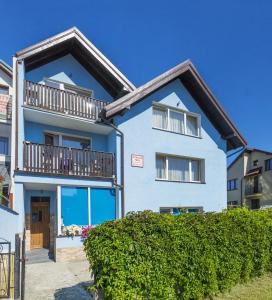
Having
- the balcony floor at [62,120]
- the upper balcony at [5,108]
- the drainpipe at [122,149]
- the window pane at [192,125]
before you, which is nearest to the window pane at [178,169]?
the window pane at [192,125]

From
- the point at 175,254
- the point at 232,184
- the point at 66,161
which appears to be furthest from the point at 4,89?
the point at 232,184

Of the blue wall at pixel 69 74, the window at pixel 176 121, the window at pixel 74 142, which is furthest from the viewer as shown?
the window at pixel 176 121

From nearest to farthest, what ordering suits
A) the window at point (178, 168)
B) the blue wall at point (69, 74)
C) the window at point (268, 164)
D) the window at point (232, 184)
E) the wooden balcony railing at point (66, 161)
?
the wooden balcony railing at point (66, 161)
the blue wall at point (69, 74)
the window at point (178, 168)
the window at point (268, 164)
the window at point (232, 184)

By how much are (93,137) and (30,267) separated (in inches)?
268

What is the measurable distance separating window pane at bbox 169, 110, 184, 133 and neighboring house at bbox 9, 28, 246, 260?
0.06m

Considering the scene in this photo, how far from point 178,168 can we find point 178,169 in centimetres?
6

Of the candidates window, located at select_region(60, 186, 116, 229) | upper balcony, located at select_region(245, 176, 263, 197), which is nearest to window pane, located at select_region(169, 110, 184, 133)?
window, located at select_region(60, 186, 116, 229)

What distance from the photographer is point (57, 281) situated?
7836 mm

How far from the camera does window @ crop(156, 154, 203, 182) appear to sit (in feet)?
49.8

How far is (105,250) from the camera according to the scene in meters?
5.10

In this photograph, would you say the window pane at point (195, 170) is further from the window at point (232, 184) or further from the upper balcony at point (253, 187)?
the window at point (232, 184)

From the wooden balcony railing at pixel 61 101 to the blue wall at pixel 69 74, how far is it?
1220 millimetres

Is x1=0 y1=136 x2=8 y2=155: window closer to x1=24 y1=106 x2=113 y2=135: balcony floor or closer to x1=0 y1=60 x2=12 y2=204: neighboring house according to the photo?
x1=0 y1=60 x2=12 y2=204: neighboring house

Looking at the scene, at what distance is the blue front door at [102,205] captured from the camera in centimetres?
1262
